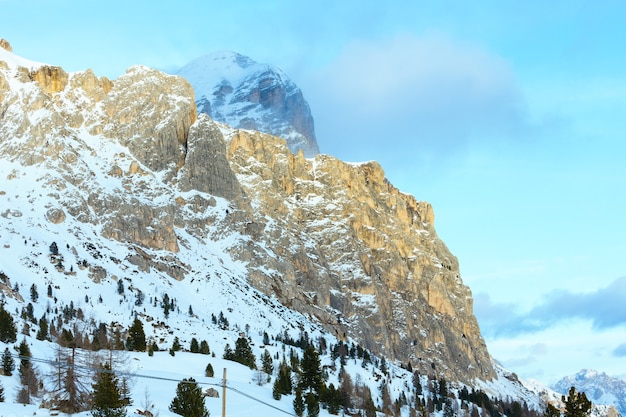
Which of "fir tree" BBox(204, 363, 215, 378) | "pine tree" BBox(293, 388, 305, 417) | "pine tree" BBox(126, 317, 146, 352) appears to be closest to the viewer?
"pine tree" BBox(293, 388, 305, 417)

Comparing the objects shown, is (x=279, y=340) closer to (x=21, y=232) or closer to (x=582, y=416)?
(x=21, y=232)

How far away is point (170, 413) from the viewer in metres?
65.9

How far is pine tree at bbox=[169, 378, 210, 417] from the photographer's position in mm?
62944

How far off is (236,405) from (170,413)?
20.9 meters

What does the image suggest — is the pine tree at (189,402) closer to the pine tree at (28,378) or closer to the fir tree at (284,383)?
the pine tree at (28,378)

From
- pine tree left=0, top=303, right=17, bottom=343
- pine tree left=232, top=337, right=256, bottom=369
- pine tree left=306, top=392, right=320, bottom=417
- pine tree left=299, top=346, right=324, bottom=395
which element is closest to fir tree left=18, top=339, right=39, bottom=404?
pine tree left=0, top=303, right=17, bottom=343

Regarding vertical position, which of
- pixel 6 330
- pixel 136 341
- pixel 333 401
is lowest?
pixel 333 401

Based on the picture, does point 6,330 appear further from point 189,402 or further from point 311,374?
point 189,402

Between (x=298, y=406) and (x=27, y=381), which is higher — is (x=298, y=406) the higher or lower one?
the higher one

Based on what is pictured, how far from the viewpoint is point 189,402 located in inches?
2542

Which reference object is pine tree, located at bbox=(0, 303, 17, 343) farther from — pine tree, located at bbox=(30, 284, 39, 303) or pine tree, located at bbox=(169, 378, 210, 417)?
pine tree, located at bbox=(30, 284, 39, 303)

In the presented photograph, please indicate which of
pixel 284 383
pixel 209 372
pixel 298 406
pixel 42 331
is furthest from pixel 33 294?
pixel 298 406

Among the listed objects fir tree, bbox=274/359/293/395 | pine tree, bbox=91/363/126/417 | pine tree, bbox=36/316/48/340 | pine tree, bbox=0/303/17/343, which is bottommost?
pine tree, bbox=91/363/126/417

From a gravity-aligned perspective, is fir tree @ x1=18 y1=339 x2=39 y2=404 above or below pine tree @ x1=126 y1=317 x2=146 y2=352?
below
